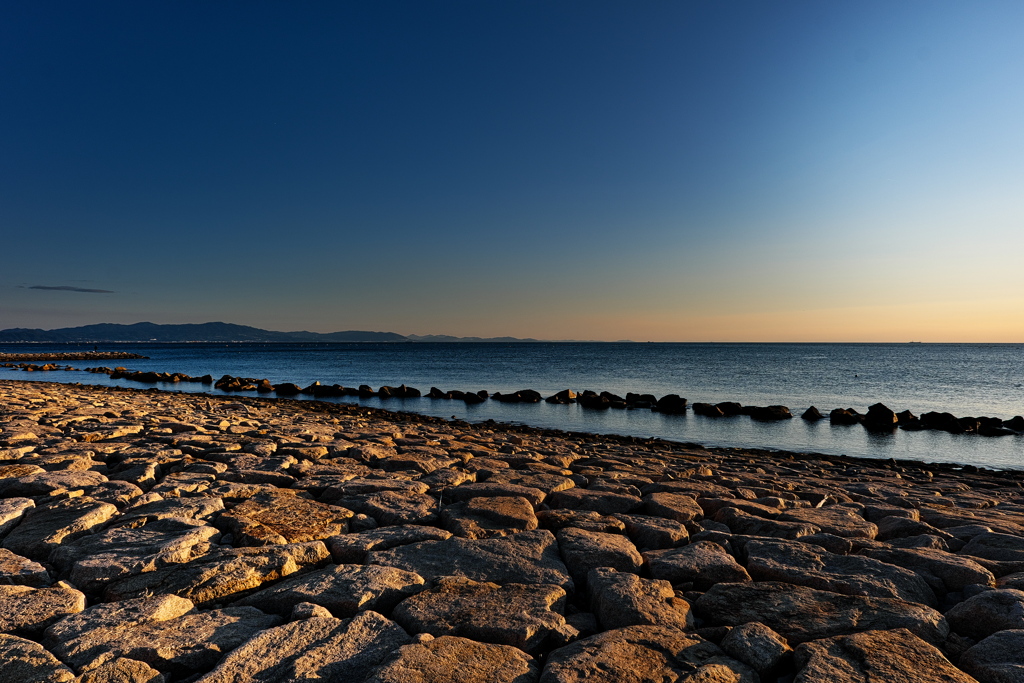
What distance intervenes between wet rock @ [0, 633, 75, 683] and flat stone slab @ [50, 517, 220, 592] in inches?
25.2

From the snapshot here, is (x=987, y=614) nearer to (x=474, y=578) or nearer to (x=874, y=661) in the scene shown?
(x=874, y=661)

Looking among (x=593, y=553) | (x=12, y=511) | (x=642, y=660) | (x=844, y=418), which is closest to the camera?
(x=642, y=660)

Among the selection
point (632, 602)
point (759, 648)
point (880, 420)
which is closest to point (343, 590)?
point (632, 602)

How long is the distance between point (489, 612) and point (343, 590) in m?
0.79

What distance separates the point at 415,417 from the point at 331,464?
11.3m

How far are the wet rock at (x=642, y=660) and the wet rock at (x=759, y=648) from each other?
52 millimetres

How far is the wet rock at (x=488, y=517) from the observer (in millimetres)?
3875

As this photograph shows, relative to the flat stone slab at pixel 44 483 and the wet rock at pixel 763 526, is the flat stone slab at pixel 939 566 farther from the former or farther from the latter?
the flat stone slab at pixel 44 483

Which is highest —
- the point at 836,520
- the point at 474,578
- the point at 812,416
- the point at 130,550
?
the point at 130,550

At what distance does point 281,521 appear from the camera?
12.4 ft

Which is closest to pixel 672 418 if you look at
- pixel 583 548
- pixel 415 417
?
pixel 415 417

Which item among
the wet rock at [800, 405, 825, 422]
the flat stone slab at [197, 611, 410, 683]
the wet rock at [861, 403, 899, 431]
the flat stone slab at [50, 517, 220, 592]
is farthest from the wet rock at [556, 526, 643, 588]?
the wet rock at [800, 405, 825, 422]

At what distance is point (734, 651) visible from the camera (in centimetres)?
232

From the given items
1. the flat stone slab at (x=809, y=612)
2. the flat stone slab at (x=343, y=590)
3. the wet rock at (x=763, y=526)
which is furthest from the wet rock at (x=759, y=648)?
the wet rock at (x=763, y=526)
